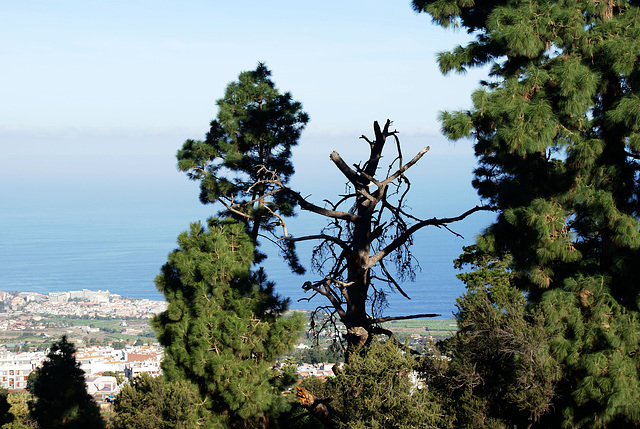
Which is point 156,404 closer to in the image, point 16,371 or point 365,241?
point 365,241

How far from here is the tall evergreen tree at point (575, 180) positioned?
26.2 ft

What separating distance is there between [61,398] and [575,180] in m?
7.33

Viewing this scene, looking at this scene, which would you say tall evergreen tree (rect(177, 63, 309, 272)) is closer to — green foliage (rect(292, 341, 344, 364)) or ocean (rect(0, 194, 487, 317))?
green foliage (rect(292, 341, 344, 364))

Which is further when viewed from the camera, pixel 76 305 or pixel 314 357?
pixel 76 305

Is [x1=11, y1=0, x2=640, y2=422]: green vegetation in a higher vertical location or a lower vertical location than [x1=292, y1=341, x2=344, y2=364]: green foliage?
lower

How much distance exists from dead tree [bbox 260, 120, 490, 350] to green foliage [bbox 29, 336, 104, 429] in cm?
344

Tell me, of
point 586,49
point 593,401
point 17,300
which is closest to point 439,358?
point 593,401

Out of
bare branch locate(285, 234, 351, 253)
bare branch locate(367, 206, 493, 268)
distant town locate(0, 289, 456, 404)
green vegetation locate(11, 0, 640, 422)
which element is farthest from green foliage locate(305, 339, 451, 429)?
distant town locate(0, 289, 456, 404)

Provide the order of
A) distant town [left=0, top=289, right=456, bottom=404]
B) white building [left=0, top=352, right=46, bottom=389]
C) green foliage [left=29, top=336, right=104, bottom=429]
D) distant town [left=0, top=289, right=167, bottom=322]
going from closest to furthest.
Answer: green foliage [left=29, top=336, right=104, bottom=429] → white building [left=0, top=352, right=46, bottom=389] → distant town [left=0, top=289, right=456, bottom=404] → distant town [left=0, top=289, right=167, bottom=322]

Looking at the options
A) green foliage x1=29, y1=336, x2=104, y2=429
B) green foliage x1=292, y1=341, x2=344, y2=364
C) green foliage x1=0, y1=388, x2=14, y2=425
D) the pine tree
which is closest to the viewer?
the pine tree

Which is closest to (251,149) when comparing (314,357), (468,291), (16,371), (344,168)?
(344,168)

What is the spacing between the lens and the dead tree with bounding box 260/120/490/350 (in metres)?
10.2

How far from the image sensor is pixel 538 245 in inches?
344

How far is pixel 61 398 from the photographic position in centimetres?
969
